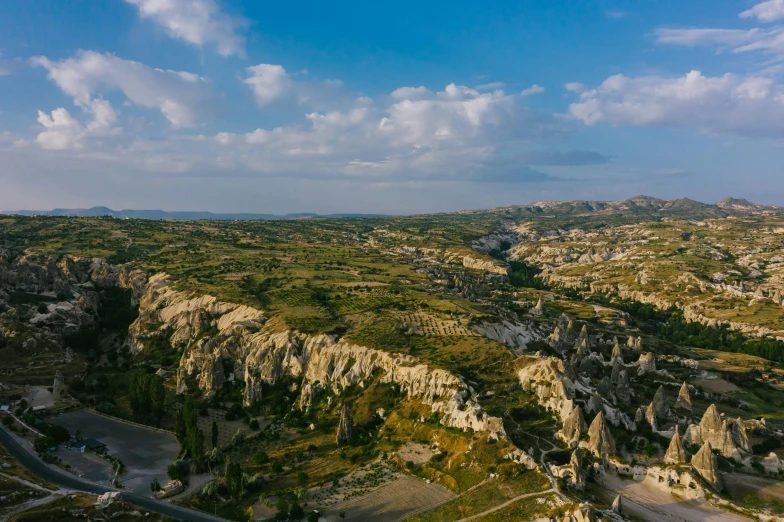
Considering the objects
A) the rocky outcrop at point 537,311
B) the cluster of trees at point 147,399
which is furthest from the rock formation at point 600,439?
the rocky outcrop at point 537,311

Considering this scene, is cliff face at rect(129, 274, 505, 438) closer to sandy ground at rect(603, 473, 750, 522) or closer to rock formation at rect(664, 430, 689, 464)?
sandy ground at rect(603, 473, 750, 522)

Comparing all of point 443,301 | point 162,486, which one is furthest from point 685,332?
point 162,486

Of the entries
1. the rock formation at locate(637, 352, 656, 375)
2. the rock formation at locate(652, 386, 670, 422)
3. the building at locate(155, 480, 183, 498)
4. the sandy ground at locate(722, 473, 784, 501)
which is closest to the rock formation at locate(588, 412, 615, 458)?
the sandy ground at locate(722, 473, 784, 501)

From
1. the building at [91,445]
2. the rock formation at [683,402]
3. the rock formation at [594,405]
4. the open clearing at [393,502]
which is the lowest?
the building at [91,445]

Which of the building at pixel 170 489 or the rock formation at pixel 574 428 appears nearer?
the rock formation at pixel 574 428

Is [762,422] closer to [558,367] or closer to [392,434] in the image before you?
[558,367]

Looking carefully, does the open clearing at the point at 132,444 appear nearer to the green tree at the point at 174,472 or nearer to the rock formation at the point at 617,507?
the green tree at the point at 174,472

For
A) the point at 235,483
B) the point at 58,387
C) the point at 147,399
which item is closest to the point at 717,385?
the point at 235,483
